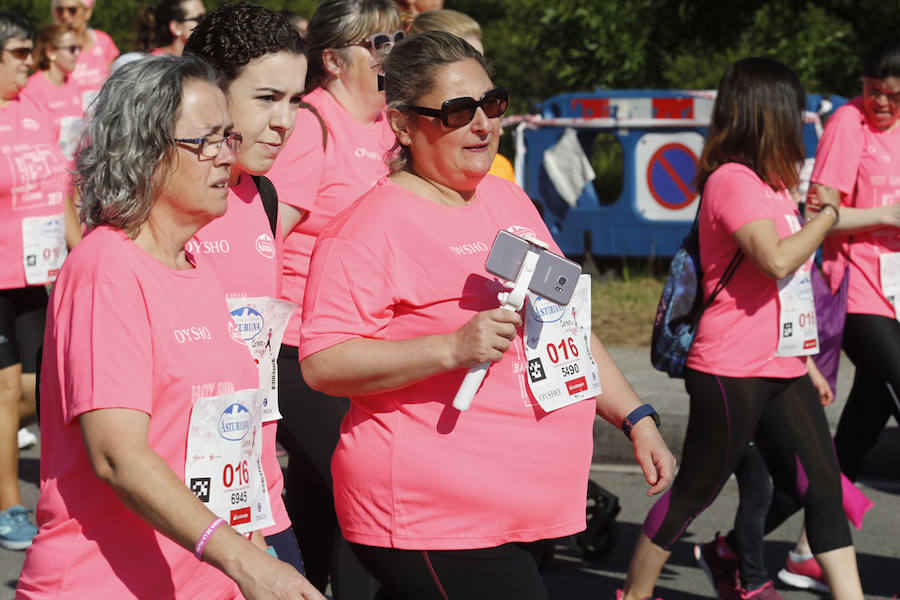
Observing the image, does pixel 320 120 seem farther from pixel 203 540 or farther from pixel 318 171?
pixel 203 540

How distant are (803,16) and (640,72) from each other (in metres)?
2.03

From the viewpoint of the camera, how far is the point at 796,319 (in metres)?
4.48

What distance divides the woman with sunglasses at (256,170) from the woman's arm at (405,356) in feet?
1.36

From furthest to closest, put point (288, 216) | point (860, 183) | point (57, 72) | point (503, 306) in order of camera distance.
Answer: point (57, 72)
point (860, 183)
point (288, 216)
point (503, 306)

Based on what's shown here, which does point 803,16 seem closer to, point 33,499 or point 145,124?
point 33,499

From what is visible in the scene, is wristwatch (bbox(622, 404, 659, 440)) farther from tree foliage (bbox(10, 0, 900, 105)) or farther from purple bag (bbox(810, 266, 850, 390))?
tree foliage (bbox(10, 0, 900, 105))

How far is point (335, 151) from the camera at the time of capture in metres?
4.14

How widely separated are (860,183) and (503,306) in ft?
9.69

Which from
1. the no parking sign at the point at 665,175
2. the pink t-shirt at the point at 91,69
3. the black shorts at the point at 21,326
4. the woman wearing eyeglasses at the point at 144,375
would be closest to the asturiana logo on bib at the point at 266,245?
the woman wearing eyeglasses at the point at 144,375

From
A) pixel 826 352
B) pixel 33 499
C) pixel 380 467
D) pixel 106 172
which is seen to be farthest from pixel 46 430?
pixel 33 499

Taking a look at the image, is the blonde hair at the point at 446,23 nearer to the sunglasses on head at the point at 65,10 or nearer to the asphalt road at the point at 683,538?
the asphalt road at the point at 683,538

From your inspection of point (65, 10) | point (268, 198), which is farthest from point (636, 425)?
point (65, 10)

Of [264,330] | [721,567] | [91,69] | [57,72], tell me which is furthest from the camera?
[91,69]

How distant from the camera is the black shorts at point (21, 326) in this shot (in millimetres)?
5734
